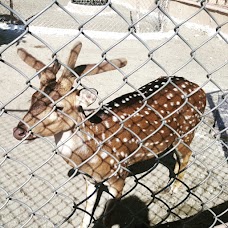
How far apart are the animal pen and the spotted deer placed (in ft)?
0.14

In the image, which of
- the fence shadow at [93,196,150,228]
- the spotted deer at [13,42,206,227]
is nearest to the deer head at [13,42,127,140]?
the spotted deer at [13,42,206,227]

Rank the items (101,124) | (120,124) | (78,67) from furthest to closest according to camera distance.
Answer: (101,124)
(78,67)
(120,124)

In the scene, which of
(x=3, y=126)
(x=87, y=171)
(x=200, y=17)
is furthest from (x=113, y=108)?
(x=200, y=17)

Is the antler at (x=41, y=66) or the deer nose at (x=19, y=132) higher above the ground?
the antler at (x=41, y=66)

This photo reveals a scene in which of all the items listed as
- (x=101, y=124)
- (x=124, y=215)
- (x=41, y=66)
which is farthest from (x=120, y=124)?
(x=124, y=215)

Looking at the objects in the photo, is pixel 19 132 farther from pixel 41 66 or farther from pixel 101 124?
pixel 101 124

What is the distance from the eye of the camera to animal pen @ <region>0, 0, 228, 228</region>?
1.51 metres

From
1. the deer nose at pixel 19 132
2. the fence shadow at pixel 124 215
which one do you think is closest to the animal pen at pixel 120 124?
the fence shadow at pixel 124 215

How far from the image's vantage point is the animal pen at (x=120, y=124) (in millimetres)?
1507

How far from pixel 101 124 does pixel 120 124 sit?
98 centimetres

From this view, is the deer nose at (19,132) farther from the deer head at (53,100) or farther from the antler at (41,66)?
the antler at (41,66)

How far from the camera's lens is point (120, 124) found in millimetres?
1606

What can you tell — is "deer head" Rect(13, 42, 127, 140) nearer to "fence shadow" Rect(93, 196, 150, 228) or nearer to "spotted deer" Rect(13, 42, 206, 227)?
"spotted deer" Rect(13, 42, 206, 227)

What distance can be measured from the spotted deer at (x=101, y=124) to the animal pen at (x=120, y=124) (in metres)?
0.04
